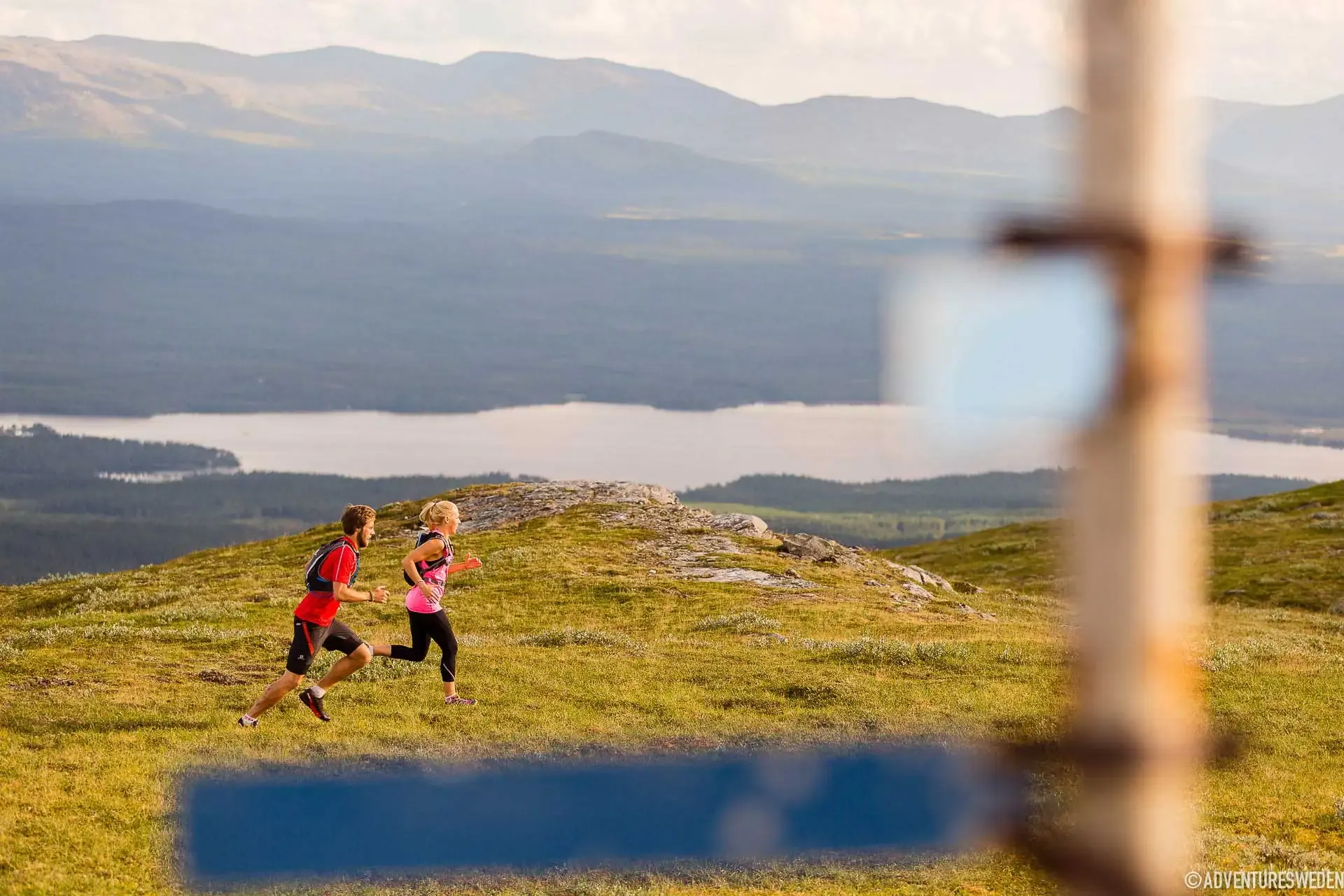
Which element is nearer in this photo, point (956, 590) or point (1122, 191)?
point (1122, 191)

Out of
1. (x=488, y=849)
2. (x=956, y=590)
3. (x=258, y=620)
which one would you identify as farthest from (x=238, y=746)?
(x=956, y=590)

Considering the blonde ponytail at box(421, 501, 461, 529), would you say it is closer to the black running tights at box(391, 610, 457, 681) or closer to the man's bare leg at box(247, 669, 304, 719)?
the black running tights at box(391, 610, 457, 681)

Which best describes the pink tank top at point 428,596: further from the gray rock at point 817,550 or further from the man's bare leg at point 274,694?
the gray rock at point 817,550

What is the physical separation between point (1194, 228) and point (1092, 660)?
59.3 inches

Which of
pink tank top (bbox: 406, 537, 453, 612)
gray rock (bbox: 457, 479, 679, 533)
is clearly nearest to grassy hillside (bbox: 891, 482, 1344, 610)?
gray rock (bbox: 457, 479, 679, 533)

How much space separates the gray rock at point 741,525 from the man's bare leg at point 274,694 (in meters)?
31.3

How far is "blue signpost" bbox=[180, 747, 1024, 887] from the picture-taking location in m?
16.8

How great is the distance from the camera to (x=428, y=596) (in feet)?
69.2

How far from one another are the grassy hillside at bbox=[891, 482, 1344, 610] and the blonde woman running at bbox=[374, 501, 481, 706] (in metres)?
37.9

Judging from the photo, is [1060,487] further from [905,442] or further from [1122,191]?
[1122,191]

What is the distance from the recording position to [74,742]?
21.2 meters

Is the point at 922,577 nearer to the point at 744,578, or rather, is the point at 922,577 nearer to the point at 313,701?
the point at 744,578

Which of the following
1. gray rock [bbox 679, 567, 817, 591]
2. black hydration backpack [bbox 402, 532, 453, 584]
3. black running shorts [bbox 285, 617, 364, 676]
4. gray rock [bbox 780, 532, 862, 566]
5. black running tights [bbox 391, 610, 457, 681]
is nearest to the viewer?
black running shorts [bbox 285, 617, 364, 676]

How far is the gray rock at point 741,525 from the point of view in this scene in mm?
51819
